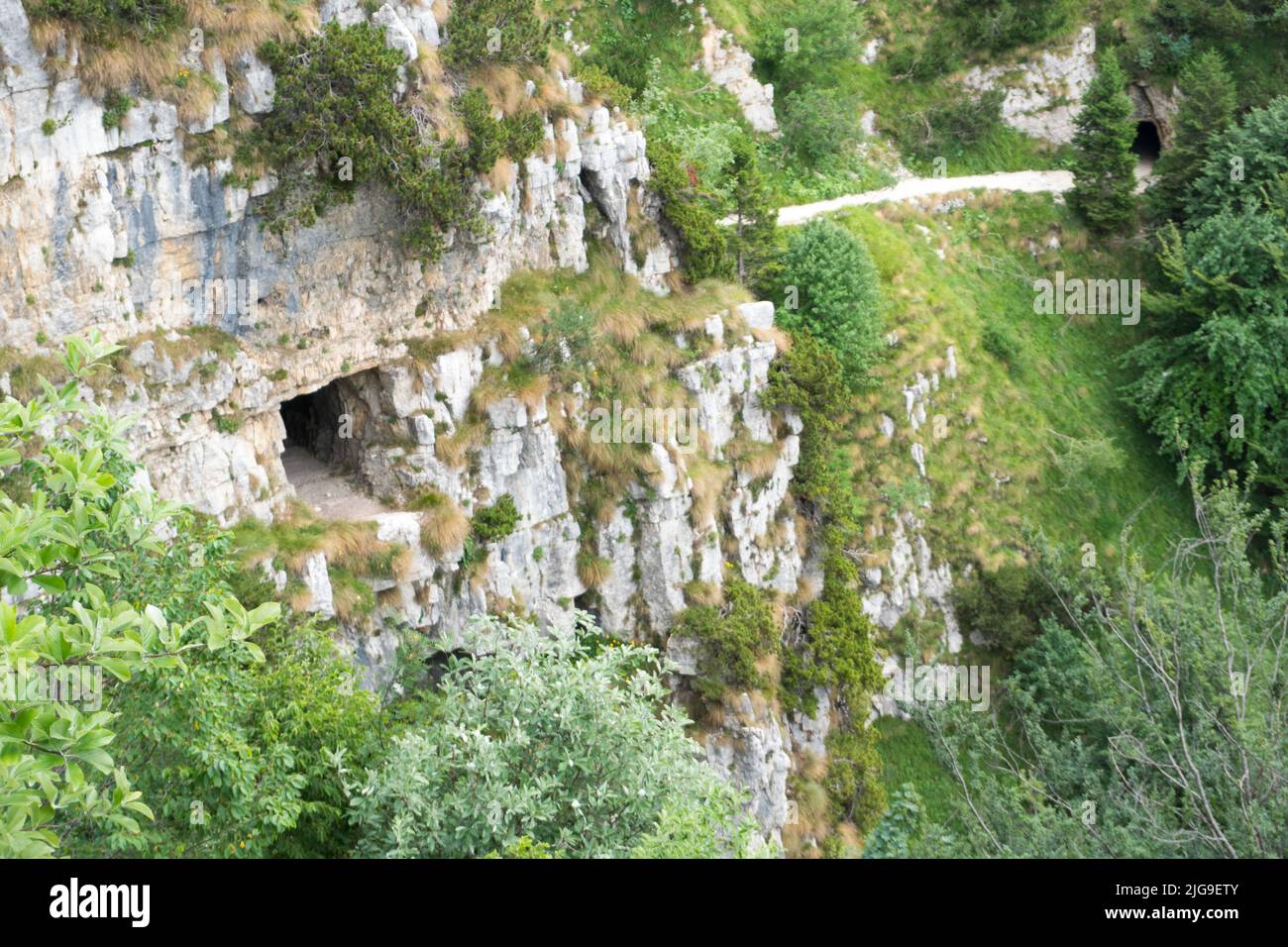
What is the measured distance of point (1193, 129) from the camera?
39.3 metres

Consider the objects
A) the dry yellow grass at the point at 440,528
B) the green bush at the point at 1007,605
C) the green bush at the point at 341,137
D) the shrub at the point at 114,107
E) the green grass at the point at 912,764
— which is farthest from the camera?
the green bush at the point at 1007,605

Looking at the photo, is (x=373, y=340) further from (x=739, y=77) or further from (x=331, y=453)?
(x=739, y=77)

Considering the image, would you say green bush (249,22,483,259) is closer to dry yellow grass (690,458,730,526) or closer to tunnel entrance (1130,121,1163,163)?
dry yellow grass (690,458,730,526)

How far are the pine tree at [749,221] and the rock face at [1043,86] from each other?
60.7 ft

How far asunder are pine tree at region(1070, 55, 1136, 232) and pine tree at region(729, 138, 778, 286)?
16202 millimetres

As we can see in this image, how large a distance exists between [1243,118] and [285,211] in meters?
35.8

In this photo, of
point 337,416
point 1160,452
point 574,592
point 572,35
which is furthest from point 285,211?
point 1160,452

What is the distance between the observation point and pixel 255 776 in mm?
11227

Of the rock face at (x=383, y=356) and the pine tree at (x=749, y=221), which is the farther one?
the pine tree at (x=749, y=221)

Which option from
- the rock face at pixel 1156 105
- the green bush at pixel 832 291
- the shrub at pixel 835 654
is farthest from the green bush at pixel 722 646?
the rock face at pixel 1156 105

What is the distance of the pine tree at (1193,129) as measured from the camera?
3881 cm

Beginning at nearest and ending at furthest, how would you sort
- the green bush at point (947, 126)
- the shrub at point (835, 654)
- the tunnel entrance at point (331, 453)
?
1. the tunnel entrance at point (331, 453)
2. the shrub at point (835, 654)
3. the green bush at point (947, 126)

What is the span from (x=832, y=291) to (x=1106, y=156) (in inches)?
645

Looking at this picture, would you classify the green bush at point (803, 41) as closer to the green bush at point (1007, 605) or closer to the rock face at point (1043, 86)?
the rock face at point (1043, 86)
